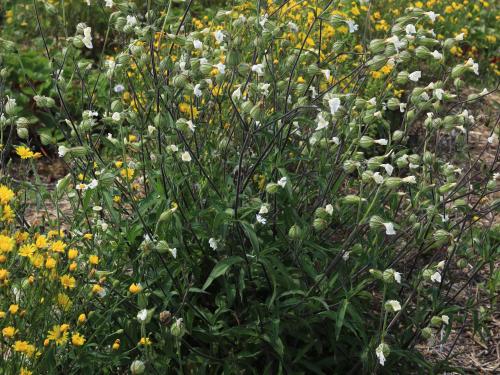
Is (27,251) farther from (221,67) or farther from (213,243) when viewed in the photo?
(221,67)

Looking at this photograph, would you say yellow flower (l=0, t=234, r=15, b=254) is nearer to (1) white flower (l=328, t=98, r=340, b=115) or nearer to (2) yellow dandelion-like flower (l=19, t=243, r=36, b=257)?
(2) yellow dandelion-like flower (l=19, t=243, r=36, b=257)

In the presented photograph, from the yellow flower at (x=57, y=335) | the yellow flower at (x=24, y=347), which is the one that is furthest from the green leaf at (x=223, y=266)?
the yellow flower at (x=24, y=347)

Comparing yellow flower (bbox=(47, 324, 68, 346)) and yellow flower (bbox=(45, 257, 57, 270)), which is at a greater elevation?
yellow flower (bbox=(45, 257, 57, 270))

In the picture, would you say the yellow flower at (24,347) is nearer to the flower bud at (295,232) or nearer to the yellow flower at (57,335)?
the yellow flower at (57,335)

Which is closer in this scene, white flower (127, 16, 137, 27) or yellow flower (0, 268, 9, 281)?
yellow flower (0, 268, 9, 281)

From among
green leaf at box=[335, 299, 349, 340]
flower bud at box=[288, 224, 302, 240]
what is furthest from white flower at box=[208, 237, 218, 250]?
green leaf at box=[335, 299, 349, 340]

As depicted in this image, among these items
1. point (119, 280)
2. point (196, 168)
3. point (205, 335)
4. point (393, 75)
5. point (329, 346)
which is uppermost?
point (393, 75)

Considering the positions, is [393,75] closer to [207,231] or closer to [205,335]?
[207,231]

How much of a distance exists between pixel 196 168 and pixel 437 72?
147 inches

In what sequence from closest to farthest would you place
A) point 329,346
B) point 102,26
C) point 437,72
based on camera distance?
1. point 329,346
2. point 437,72
3. point 102,26

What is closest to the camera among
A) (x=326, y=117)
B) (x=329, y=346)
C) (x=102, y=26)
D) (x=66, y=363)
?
(x=66, y=363)

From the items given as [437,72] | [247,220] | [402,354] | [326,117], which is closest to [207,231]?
[247,220]

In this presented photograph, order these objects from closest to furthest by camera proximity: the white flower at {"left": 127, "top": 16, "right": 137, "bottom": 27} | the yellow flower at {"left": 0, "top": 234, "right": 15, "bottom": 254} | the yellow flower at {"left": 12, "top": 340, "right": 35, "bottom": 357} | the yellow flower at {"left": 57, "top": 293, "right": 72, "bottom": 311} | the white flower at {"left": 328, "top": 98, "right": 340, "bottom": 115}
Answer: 1. the yellow flower at {"left": 12, "top": 340, "right": 35, "bottom": 357}
2. the yellow flower at {"left": 0, "top": 234, "right": 15, "bottom": 254}
3. the yellow flower at {"left": 57, "top": 293, "right": 72, "bottom": 311}
4. the white flower at {"left": 328, "top": 98, "right": 340, "bottom": 115}
5. the white flower at {"left": 127, "top": 16, "right": 137, "bottom": 27}

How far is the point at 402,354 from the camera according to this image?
271 centimetres
